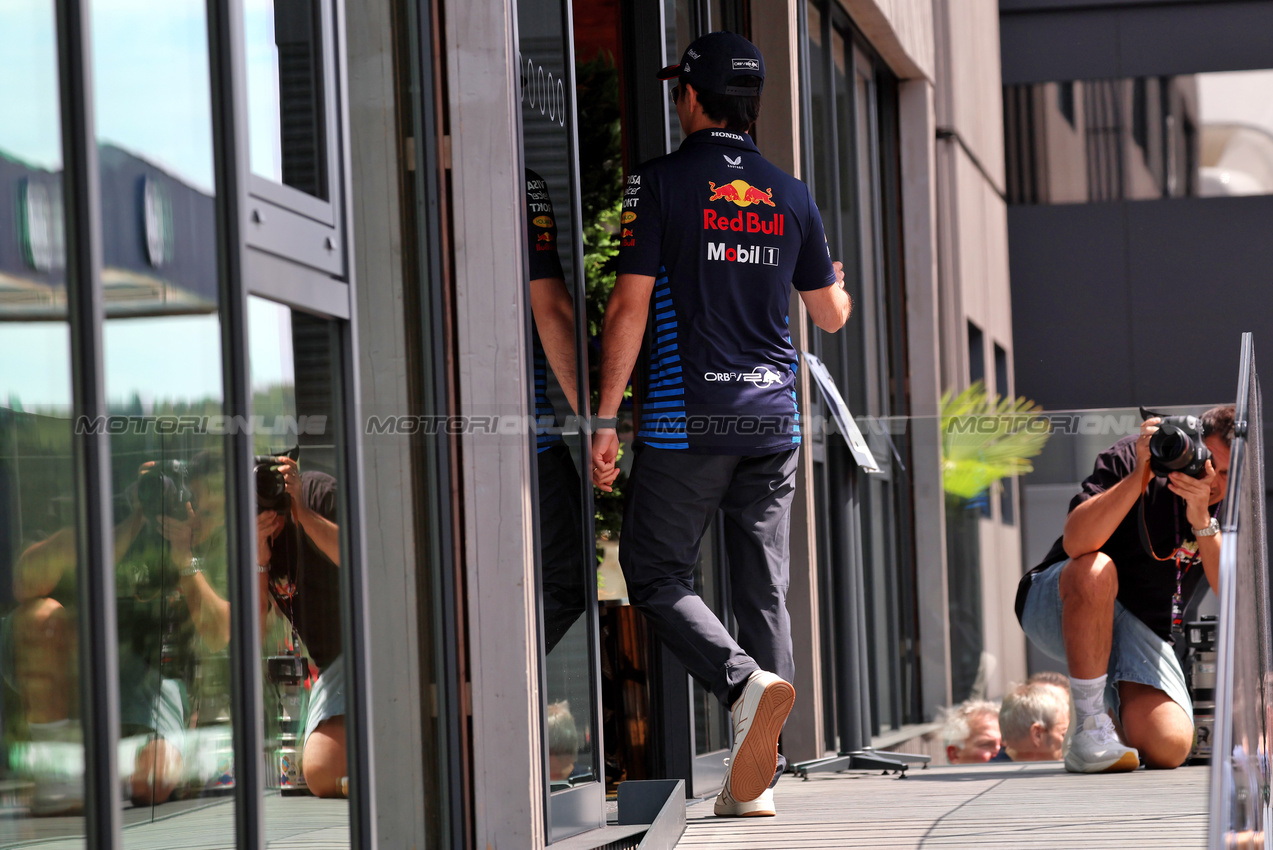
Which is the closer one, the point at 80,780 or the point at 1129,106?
the point at 80,780

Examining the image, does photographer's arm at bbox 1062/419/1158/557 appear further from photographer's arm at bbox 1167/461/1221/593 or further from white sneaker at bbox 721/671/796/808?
white sneaker at bbox 721/671/796/808

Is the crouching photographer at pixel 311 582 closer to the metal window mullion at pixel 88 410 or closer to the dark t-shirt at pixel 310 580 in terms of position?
the dark t-shirt at pixel 310 580

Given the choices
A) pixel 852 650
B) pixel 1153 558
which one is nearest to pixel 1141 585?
pixel 1153 558

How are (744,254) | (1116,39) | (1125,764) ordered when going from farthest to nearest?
(1116,39)
(1125,764)
(744,254)

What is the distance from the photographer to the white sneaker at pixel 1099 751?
413cm

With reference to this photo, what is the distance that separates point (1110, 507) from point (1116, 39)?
1015cm

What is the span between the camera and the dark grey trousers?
3037mm

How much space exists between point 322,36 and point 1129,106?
12.2 metres


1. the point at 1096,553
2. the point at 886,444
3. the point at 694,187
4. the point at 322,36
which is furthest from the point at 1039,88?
the point at 322,36

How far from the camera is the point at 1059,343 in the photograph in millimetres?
13148

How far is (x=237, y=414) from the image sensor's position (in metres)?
2.06

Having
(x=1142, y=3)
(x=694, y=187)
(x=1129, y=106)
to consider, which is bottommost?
(x=694, y=187)

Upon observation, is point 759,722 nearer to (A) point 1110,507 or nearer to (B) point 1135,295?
(A) point 1110,507

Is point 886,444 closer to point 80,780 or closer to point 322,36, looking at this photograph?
point 322,36
